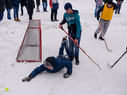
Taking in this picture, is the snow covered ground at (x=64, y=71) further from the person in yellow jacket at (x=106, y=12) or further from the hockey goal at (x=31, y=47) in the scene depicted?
the person in yellow jacket at (x=106, y=12)

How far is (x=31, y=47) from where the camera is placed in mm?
4316

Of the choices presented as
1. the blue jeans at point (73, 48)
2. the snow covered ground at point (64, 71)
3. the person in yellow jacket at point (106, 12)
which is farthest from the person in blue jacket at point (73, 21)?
the person in yellow jacket at point (106, 12)

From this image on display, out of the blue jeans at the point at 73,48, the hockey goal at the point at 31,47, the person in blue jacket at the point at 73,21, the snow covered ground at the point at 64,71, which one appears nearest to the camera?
the snow covered ground at the point at 64,71

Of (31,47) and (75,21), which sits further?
(31,47)

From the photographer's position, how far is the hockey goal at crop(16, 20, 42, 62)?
3.82m

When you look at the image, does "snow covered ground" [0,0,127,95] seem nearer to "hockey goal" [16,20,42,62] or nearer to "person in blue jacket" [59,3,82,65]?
"hockey goal" [16,20,42,62]

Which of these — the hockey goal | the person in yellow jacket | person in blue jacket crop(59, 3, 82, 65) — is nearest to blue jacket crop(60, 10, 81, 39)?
person in blue jacket crop(59, 3, 82, 65)

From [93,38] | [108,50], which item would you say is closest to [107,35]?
[93,38]

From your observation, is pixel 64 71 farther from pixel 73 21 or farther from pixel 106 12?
pixel 106 12

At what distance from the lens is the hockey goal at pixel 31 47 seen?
3.82m

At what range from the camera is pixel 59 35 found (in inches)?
234

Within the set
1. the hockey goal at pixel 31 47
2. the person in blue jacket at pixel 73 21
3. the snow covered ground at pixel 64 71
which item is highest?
the person in blue jacket at pixel 73 21

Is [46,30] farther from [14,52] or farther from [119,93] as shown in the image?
[119,93]

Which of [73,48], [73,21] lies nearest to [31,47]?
[73,48]
